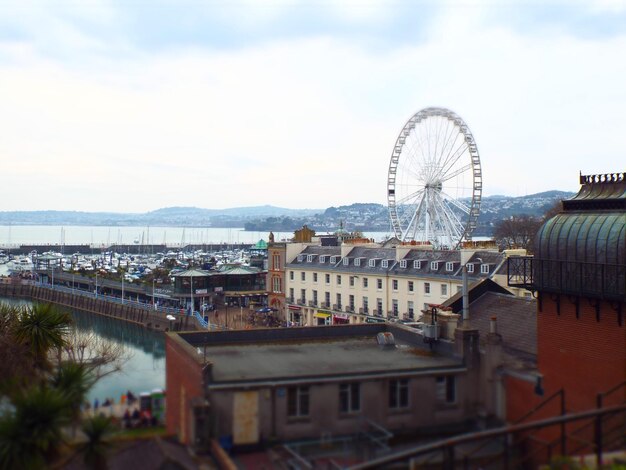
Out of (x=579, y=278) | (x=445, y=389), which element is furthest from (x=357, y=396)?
(x=579, y=278)

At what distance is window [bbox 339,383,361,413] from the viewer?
18.3m

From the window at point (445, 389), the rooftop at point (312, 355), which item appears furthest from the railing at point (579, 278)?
the window at point (445, 389)

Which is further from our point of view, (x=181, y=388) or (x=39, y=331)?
(x=39, y=331)

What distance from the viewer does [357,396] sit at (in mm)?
18438

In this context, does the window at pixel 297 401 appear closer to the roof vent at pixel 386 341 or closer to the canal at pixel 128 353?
the roof vent at pixel 386 341

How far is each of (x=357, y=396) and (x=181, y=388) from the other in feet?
17.4

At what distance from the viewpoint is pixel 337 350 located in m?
23.2

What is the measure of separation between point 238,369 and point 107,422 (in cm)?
428

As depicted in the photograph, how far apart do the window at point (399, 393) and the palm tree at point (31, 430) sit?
8.17 metres

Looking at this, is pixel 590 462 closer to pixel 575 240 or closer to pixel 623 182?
pixel 575 240

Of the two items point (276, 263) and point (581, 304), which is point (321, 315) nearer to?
point (276, 263)

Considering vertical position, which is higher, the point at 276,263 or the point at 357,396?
the point at 357,396

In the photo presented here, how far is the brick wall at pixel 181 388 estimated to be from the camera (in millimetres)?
18078

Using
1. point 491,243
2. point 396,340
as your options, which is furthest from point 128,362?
point 396,340
